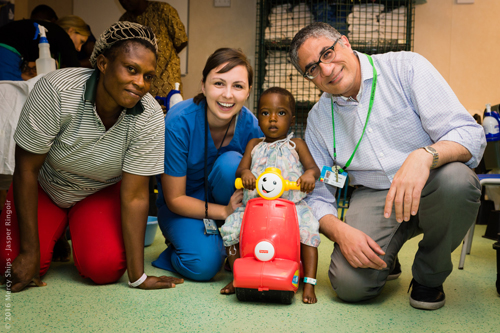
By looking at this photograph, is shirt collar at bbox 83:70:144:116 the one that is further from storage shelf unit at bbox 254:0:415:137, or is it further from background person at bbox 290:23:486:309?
storage shelf unit at bbox 254:0:415:137

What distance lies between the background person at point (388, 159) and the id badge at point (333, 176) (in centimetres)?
5

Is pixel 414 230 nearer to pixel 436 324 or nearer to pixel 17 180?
pixel 436 324

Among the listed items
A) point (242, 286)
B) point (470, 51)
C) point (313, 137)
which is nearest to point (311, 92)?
point (470, 51)

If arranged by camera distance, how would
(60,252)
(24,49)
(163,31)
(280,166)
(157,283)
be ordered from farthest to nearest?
(163,31) < (24,49) < (60,252) < (280,166) < (157,283)

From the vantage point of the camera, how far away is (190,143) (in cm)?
186

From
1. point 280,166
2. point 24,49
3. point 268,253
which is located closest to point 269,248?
point 268,253

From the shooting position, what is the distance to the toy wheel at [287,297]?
4.66 feet

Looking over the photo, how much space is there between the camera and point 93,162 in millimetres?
1594

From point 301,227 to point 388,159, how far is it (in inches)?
17.5

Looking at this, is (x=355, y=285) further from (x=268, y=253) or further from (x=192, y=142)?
(x=192, y=142)

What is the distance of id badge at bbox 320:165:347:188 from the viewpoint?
1643mm

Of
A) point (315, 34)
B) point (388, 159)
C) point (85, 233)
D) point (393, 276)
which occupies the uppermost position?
point (315, 34)

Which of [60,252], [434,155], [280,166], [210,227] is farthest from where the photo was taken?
[60,252]

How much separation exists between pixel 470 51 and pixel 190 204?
152 inches
